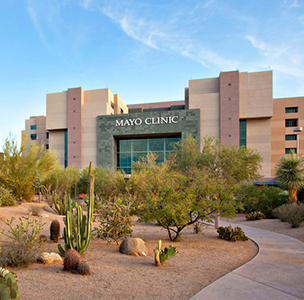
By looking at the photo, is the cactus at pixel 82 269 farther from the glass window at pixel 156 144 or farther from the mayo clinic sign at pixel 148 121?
the glass window at pixel 156 144

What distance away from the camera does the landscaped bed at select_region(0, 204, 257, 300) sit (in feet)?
15.6

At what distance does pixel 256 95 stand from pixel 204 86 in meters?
8.82

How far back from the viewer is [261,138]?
41000 millimetres

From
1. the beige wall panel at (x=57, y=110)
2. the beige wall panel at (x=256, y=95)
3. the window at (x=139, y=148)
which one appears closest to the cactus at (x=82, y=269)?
the window at (x=139, y=148)

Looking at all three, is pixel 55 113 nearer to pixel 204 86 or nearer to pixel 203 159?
pixel 204 86

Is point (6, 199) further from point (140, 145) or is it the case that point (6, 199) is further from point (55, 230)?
point (140, 145)

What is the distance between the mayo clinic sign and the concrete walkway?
3570cm

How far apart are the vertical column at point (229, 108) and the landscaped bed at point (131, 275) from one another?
111 ft

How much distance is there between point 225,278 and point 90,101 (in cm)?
4646

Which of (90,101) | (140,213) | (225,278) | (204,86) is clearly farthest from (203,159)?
(90,101)

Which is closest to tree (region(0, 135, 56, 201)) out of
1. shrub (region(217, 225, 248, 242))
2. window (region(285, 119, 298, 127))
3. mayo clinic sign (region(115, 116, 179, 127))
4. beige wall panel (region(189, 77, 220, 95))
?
shrub (region(217, 225, 248, 242))

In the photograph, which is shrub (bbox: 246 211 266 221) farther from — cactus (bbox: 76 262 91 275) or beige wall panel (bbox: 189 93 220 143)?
beige wall panel (bbox: 189 93 220 143)

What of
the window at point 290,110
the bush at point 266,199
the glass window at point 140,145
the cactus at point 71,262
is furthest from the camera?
the glass window at point 140,145

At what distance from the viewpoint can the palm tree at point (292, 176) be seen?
17.8 m
